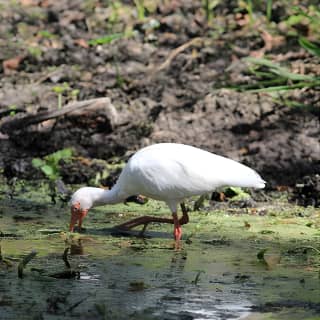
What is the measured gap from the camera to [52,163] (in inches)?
368

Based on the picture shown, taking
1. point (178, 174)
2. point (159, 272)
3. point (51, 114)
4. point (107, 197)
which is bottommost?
point (159, 272)

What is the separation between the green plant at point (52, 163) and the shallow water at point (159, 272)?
3.79 ft

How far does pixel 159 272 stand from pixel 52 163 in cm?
362

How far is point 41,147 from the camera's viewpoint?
9.94 meters

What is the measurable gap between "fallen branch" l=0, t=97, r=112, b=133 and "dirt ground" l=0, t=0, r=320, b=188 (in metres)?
0.03

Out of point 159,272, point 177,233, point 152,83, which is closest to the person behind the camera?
point 159,272

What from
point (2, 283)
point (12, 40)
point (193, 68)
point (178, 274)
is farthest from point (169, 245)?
point (12, 40)

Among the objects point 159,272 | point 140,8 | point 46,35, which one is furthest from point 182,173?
point 140,8

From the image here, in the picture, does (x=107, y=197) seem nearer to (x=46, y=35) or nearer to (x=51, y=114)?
(x=51, y=114)

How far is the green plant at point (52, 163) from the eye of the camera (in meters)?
9.27

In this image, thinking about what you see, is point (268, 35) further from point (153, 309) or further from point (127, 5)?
point (153, 309)

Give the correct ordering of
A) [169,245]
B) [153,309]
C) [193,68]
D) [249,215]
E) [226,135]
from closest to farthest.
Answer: [153,309] → [169,245] → [249,215] → [226,135] → [193,68]

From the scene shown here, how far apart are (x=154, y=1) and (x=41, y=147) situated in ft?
10.3

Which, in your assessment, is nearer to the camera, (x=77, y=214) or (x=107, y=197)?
(x=77, y=214)
